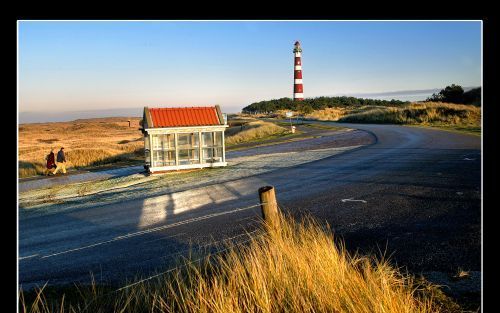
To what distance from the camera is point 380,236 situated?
840 centimetres

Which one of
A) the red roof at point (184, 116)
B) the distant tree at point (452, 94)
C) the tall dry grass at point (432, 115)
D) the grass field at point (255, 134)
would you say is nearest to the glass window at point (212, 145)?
the red roof at point (184, 116)

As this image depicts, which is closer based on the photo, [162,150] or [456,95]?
[162,150]

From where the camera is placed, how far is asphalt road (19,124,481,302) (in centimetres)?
770

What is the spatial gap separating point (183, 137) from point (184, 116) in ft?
3.42

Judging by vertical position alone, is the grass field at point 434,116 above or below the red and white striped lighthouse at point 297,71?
below

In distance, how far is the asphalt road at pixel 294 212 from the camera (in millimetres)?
7695

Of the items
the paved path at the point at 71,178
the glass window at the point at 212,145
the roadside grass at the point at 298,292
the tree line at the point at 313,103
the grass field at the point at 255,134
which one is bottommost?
the paved path at the point at 71,178

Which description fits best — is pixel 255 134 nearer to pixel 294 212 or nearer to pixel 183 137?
pixel 183 137

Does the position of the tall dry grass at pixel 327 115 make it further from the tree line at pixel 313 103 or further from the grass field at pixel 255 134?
the grass field at pixel 255 134

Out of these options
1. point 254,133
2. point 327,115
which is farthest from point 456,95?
point 254,133

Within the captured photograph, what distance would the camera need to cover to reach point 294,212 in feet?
36.7

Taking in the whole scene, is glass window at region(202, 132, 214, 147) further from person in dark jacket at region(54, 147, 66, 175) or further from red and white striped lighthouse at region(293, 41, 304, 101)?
red and white striped lighthouse at region(293, 41, 304, 101)
